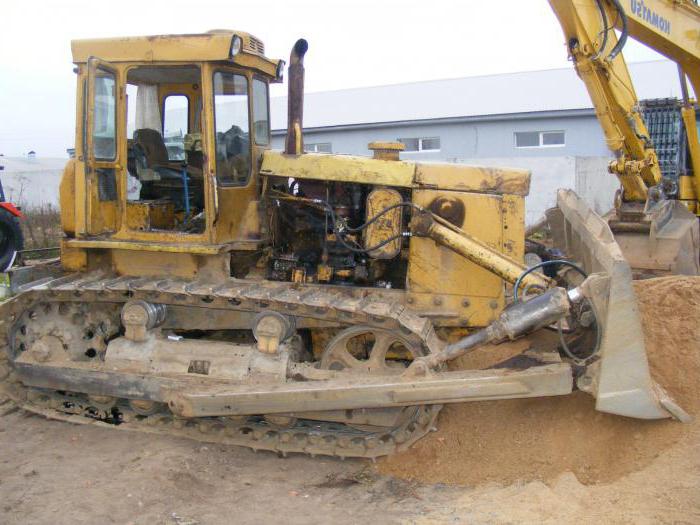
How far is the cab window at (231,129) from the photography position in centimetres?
546

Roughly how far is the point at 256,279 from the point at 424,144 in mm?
20410

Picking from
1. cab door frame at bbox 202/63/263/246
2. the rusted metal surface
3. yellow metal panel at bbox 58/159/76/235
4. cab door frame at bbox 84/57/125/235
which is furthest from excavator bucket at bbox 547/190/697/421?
yellow metal panel at bbox 58/159/76/235

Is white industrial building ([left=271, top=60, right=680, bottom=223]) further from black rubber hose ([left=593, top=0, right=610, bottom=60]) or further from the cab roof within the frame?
the cab roof

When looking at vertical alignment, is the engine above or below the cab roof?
below

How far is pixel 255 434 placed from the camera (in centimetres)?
535

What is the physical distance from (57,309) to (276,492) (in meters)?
2.41

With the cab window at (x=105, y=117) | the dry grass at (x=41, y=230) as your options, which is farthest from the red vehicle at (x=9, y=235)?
the cab window at (x=105, y=117)

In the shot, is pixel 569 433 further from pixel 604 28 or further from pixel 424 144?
pixel 424 144

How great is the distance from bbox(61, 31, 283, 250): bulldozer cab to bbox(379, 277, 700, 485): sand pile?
7.22 feet

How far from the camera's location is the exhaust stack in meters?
5.38

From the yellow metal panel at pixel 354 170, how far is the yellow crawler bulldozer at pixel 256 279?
11 millimetres

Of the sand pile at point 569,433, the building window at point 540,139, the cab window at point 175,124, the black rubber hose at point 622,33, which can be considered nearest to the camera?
the sand pile at point 569,433

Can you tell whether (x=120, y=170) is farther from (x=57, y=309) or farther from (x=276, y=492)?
(x=276, y=492)

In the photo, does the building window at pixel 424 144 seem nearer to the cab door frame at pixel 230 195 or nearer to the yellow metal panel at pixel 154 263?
the cab door frame at pixel 230 195
